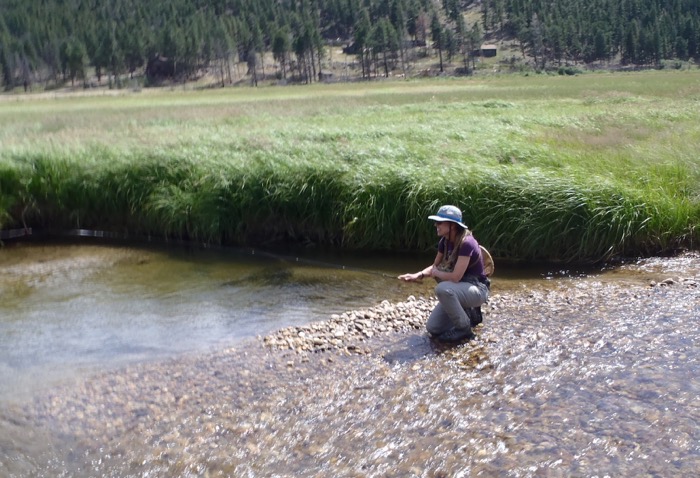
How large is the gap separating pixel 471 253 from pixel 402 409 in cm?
228

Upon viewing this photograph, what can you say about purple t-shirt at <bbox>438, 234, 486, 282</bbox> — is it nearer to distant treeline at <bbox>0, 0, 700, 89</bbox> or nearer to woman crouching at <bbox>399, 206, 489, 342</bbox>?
woman crouching at <bbox>399, 206, 489, 342</bbox>

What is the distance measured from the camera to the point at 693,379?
7031mm

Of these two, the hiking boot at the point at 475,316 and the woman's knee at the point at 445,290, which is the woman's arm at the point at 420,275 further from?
the hiking boot at the point at 475,316

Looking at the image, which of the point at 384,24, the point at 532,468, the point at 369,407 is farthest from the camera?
the point at 384,24

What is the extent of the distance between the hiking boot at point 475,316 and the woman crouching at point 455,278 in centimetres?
13

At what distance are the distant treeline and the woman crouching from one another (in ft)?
392

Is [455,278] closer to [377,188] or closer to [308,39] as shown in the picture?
[377,188]

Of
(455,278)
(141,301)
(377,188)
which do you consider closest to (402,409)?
(455,278)

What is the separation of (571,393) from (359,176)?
8319 millimetres

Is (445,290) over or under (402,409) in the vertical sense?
over

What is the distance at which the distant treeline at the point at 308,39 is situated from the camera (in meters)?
130

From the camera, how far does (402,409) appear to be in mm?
6805

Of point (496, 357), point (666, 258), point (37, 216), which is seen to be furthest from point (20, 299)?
point (666, 258)

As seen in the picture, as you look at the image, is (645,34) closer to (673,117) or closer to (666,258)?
(673,117)
